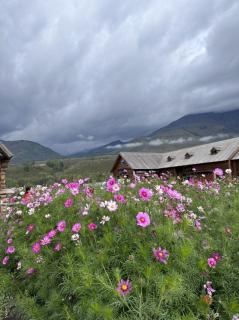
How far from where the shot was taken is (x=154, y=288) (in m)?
2.72

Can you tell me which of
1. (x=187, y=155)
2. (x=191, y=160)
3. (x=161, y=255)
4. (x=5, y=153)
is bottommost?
(x=161, y=255)

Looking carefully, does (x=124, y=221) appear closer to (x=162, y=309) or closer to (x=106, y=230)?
(x=106, y=230)

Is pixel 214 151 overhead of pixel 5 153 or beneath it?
beneath

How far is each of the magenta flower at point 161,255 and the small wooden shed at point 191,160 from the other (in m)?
25.1

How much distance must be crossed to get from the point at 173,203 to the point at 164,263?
140cm

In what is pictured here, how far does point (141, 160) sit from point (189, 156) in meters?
6.92

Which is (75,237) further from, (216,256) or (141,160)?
(141,160)

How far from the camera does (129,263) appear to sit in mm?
2863

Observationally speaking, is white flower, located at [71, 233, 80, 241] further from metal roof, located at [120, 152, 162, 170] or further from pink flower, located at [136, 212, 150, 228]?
metal roof, located at [120, 152, 162, 170]

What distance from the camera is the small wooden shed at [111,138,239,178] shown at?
32.0 meters

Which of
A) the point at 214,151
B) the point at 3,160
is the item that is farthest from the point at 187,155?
the point at 3,160

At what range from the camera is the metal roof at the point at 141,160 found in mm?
40594

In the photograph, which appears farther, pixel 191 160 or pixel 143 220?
pixel 191 160

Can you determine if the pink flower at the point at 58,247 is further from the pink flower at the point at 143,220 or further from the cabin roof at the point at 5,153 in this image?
the cabin roof at the point at 5,153
